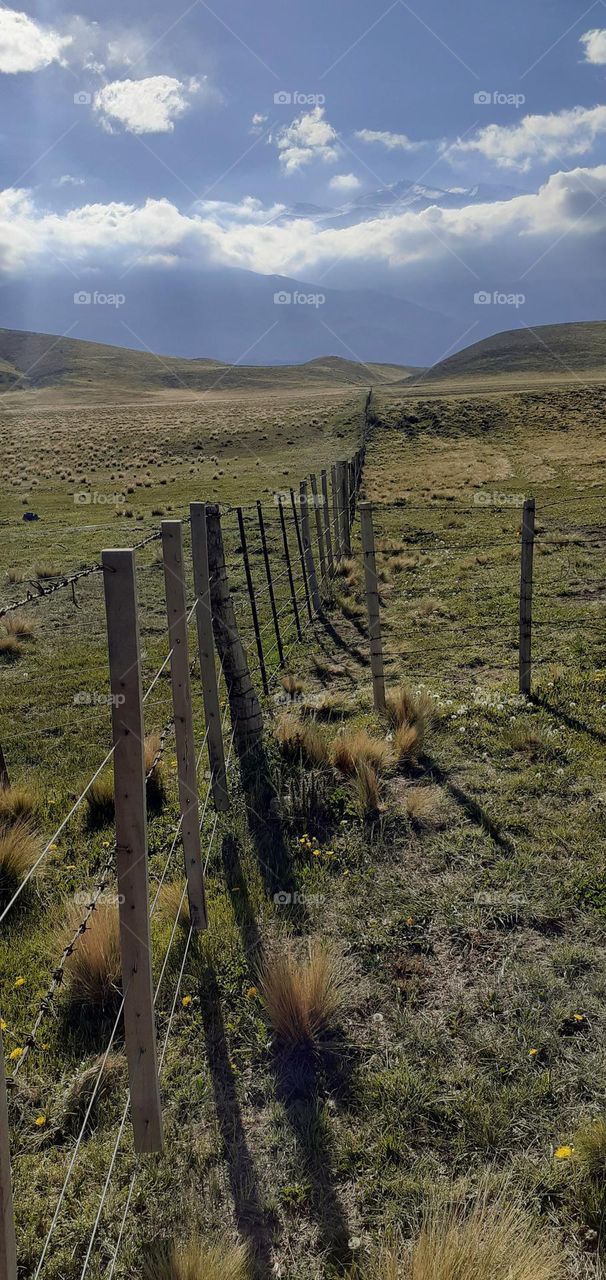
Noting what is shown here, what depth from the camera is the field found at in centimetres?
304

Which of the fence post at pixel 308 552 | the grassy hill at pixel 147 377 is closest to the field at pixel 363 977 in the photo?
the fence post at pixel 308 552

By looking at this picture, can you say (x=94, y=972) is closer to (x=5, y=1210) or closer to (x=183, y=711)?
(x=183, y=711)

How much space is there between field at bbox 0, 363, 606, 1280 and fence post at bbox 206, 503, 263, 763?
9.8 inches

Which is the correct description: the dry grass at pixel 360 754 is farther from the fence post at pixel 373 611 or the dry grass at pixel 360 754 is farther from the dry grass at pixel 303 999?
the dry grass at pixel 303 999

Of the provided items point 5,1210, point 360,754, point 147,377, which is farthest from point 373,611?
point 147,377

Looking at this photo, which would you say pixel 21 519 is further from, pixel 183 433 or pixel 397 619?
pixel 183 433

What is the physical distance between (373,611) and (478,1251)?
614 centimetres

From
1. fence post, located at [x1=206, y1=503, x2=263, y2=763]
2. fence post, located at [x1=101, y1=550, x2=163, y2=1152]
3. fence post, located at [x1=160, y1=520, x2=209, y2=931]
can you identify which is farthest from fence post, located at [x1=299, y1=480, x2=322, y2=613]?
fence post, located at [x1=101, y1=550, x2=163, y2=1152]

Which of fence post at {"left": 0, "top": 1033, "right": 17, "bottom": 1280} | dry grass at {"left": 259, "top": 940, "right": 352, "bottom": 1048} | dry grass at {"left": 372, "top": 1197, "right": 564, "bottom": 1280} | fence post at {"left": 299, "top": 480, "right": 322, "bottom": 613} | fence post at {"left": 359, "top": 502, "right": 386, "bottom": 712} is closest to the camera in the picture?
fence post at {"left": 0, "top": 1033, "right": 17, "bottom": 1280}

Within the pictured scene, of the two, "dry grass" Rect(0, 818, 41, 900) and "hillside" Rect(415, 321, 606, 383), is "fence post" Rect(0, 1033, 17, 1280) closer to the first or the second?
"dry grass" Rect(0, 818, 41, 900)

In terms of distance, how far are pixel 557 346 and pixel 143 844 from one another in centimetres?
15970

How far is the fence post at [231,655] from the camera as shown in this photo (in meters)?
6.32

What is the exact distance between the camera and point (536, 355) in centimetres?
13650

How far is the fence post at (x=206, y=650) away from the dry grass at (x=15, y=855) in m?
1.41
